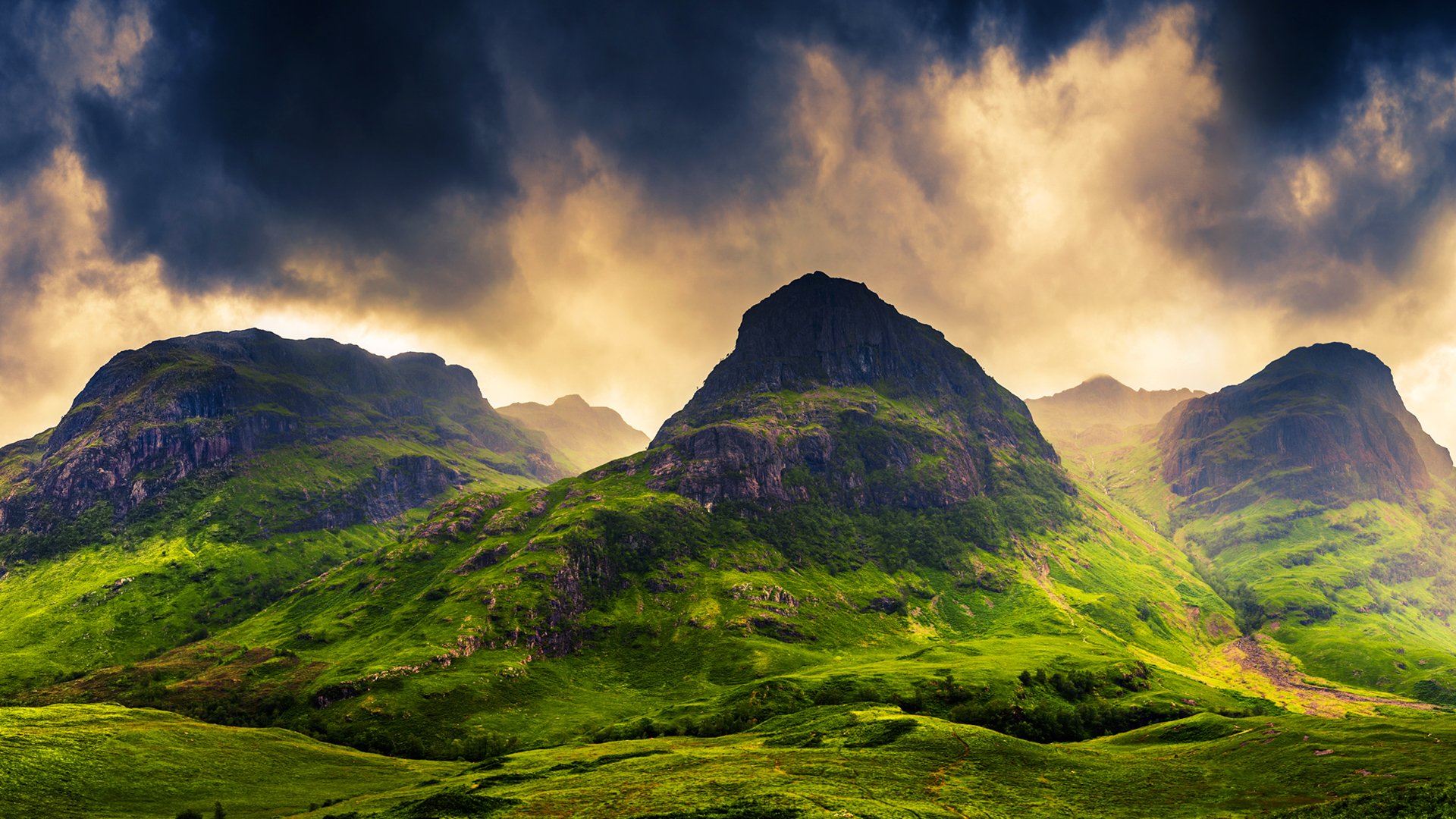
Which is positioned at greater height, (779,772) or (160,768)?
(160,768)

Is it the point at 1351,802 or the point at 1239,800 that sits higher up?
the point at 1351,802

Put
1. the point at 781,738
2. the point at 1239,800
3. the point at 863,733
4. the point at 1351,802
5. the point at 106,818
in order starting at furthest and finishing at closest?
the point at 781,738
the point at 863,733
the point at 106,818
the point at 1239,800
the point at 1351,802

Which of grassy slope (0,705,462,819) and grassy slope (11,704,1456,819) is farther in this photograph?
grassy slope (0,705,462,819)

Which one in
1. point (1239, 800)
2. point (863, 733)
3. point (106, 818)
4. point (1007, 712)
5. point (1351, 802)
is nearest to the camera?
point (1351, 802)

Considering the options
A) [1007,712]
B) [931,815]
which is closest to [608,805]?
[931,815]

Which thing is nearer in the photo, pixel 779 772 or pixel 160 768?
pixel 779 772

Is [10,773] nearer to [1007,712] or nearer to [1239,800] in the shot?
[1239,800]

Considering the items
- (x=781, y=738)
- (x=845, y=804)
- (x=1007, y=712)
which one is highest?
(x=845, y=804)

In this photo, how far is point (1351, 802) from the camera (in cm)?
7494

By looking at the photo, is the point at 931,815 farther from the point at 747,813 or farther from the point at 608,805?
the point at 608,805

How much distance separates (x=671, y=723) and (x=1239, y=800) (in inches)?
6028

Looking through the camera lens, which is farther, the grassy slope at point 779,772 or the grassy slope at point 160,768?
the grassy slope at point 160,768

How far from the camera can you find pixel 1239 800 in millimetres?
90500

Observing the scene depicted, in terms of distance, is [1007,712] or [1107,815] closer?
[1107,815]
